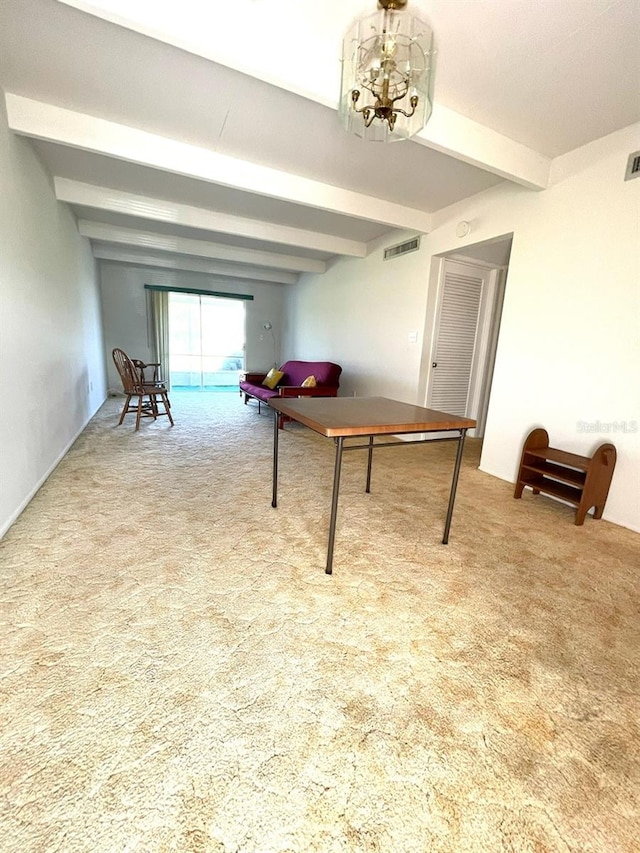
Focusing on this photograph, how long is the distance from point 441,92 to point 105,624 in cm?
307

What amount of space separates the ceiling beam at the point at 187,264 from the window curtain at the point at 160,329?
0.61 m

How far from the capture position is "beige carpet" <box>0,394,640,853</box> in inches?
32.4

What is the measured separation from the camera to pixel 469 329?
425 centimetres

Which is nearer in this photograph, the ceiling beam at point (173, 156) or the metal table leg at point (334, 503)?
the metal table leg at point (334, 503)

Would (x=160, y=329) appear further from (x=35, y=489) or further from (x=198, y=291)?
(x=35, y=489)

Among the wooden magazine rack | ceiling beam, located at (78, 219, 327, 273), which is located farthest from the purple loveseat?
the wooden magazine rack

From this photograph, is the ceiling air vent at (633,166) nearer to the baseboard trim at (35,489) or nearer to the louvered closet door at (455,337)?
the louvered closet door at (455,337)

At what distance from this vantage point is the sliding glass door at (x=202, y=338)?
→ 295 inches

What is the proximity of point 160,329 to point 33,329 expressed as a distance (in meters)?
4.70

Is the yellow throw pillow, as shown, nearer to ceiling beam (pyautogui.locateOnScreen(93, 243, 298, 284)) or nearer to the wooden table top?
ceiling beam (pyautogui.locateOnScreen(93, 243, 298, 284))

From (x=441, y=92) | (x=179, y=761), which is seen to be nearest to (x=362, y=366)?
(x=441, y=92)

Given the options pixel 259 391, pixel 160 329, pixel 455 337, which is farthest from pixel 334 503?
pixel 160 329

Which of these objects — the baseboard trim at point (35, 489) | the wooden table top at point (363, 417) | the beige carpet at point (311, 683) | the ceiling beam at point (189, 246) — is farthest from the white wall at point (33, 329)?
the wooden table top at point (363, 417)

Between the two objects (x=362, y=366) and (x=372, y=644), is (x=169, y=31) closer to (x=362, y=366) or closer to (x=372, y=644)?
(x=372, y=644)
